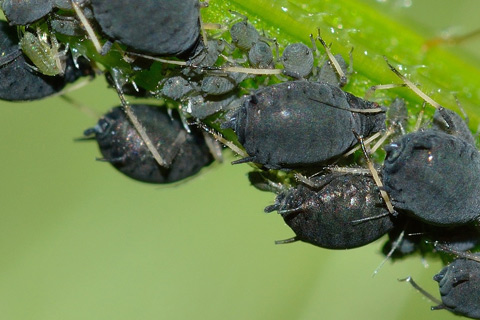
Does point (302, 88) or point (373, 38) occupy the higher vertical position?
point (302, 88)

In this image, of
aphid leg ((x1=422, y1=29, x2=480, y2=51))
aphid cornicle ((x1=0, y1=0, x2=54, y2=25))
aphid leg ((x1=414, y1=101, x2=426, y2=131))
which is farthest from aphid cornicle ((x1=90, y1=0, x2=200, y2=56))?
aphid leg ((x1=422, y1=29, x2=480, y2=51))

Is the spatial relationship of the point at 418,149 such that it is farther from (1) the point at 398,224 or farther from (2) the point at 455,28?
(2) the point at 455,28

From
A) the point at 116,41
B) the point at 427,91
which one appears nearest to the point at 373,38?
the point at 427,91

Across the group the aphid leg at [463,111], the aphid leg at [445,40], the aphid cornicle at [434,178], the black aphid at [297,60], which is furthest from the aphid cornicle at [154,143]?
the aphid leg at [445,40]

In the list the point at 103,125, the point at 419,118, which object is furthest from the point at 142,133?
the point at 419,118

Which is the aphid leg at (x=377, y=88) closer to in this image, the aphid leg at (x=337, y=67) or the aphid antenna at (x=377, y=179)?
the aphid leg at (x=337, y=67)

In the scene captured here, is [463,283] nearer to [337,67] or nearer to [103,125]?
[337,67]

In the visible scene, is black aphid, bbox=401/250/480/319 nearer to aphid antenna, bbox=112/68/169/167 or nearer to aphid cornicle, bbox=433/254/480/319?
aphid cornicle, bbox=433/254/480/319
